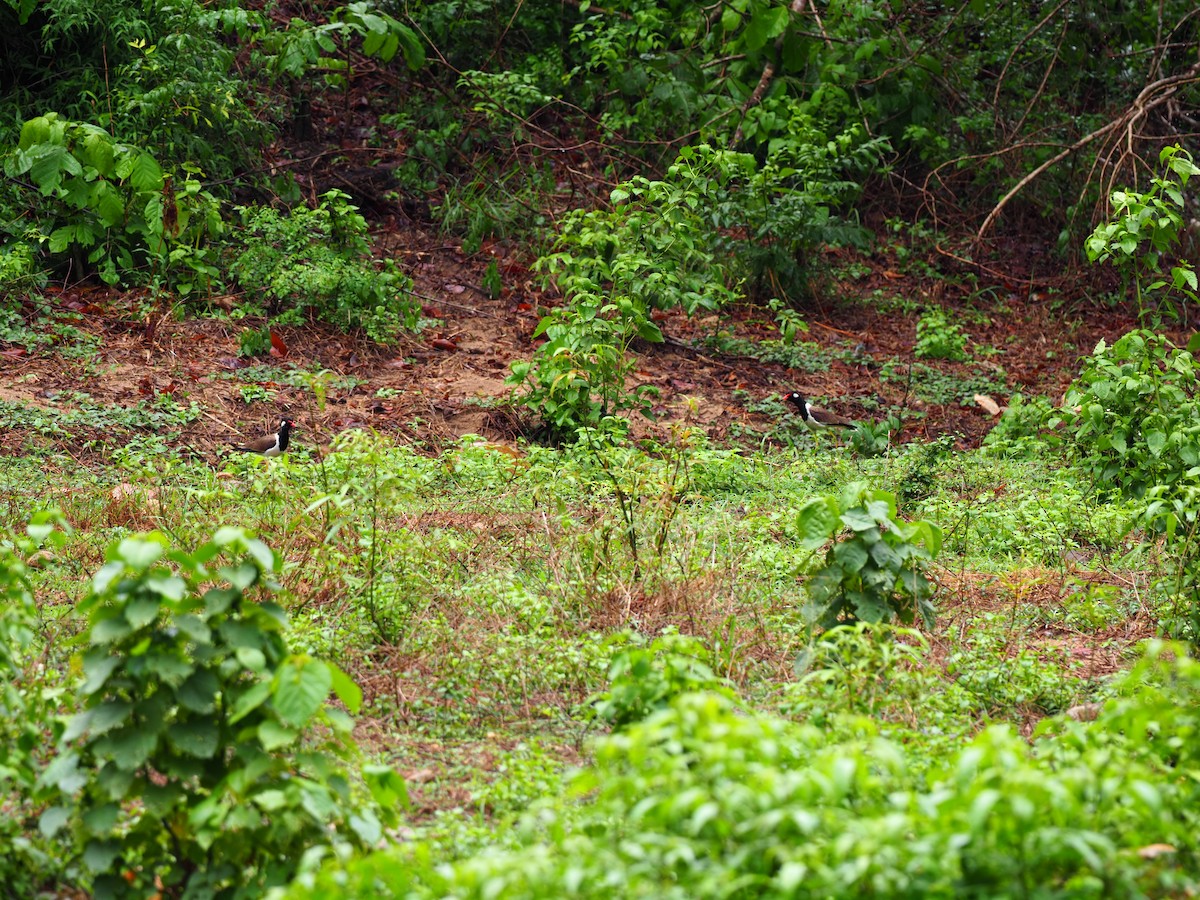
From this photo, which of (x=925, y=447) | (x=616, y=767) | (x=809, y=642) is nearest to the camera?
(x=616, y=767)

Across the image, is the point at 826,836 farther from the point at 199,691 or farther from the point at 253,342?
the point at 253,342

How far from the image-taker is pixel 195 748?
111 inches

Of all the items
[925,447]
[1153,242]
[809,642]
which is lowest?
[925,447]

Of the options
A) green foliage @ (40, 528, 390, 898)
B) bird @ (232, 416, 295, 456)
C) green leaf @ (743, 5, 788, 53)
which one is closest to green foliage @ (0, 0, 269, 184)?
bird @ (232, 416, 295, 456)

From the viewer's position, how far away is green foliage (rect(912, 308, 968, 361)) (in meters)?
10.5

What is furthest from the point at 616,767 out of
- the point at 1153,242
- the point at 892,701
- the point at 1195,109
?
the point at 1195,109

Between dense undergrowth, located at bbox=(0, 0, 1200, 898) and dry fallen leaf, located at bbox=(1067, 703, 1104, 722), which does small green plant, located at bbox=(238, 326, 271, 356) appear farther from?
dry fallen leaf, located at bbox=(1067, 703, 1104, 722)

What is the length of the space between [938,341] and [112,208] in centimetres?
634

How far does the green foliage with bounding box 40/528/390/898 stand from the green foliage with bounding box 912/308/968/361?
27.4 ft

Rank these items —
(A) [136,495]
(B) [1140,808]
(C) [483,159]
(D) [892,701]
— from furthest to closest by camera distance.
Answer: (C) [483,159] < (A) [136,495] < (D) [892,701] < (B) [1140,808]

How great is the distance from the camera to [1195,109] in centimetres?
1240

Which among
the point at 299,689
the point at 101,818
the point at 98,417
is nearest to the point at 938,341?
the point at 98,417

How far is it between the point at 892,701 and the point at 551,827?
1.40m

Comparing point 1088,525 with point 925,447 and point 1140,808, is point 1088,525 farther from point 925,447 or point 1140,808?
point 1140,808
